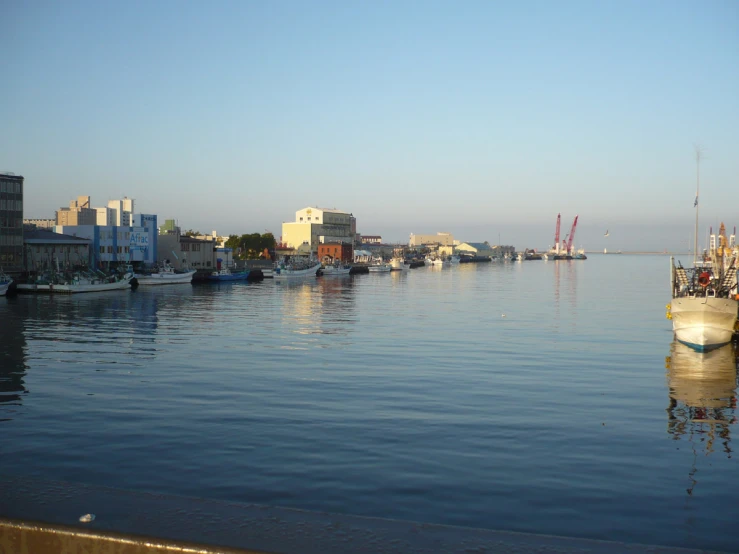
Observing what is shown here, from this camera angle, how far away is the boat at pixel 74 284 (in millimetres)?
67875

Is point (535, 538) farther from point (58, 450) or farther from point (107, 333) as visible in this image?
point (107, 333)

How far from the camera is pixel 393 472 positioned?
12.1 metres

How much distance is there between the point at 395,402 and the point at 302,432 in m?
4.01

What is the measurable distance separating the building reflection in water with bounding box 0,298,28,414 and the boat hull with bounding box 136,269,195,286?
4166cm

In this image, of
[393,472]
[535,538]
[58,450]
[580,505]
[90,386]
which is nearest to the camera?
[535,538]

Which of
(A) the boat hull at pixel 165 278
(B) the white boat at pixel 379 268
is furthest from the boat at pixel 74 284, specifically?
(B) the white boat at pixel 379 268

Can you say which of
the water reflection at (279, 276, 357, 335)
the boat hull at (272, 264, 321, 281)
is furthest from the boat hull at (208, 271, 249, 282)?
the water reflection at (279, 276, 357, 335)

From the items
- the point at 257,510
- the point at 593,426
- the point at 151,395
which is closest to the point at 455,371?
the point at 593,426

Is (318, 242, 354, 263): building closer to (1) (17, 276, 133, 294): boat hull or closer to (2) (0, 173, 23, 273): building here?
(2) (0, 173, 23, 273): building

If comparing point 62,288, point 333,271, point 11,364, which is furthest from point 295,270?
point 11,364

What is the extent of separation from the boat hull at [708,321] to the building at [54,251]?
214ft

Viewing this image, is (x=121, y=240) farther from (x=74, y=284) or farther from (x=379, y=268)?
(x=379, y=268)

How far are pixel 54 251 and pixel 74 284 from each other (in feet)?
55.6

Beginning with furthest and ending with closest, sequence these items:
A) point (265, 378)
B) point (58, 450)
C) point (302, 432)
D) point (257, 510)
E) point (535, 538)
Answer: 1. point (265, 378)
2. point (302, 432)
3. point (58, 450)
4. point (257, 510)
5. point (535, 538)
